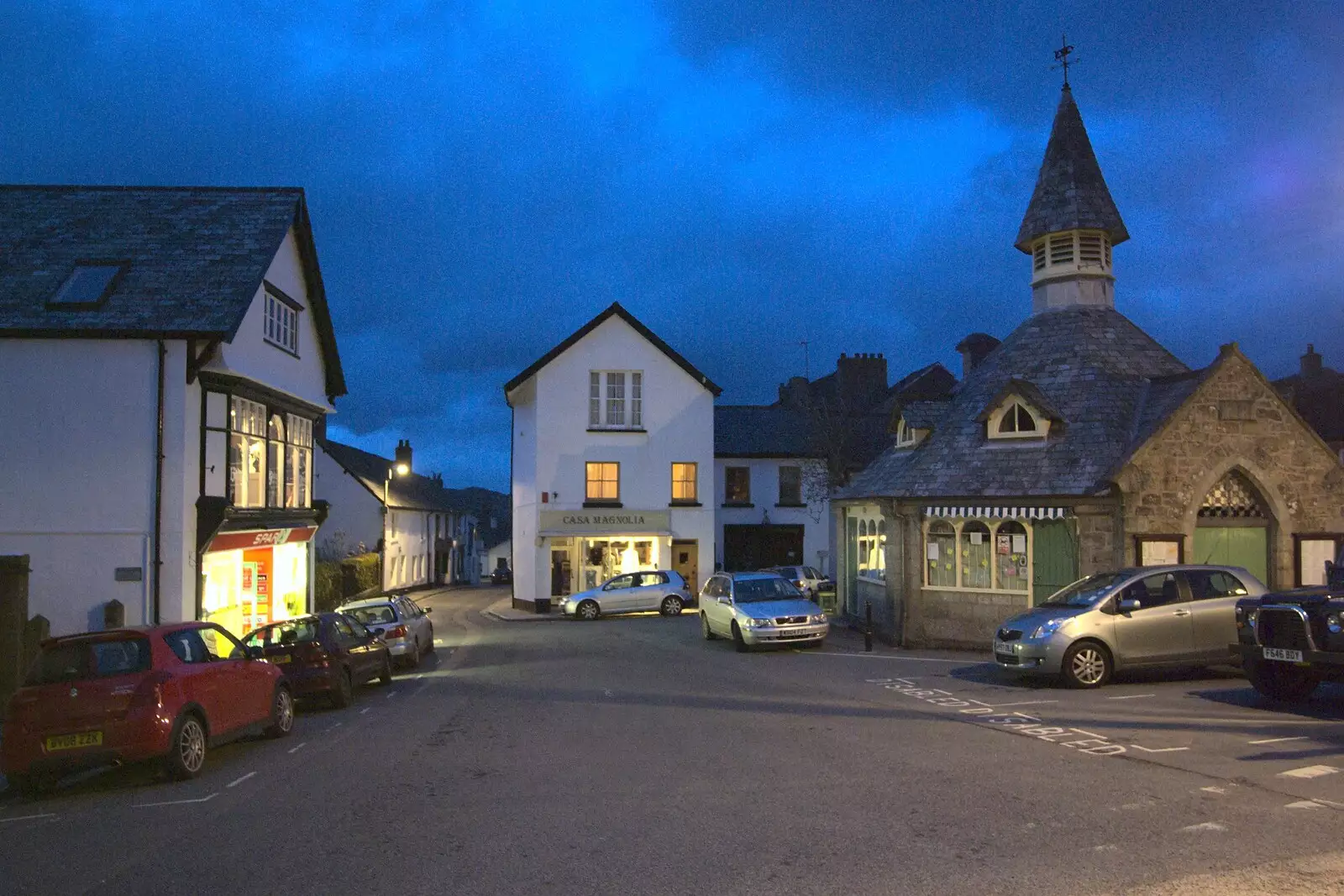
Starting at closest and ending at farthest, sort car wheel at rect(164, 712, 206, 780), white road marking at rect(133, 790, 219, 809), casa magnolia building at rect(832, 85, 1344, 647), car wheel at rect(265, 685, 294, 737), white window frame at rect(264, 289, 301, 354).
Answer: white road marking at rect(133, 790, 219, 809) < car wheel at rect(164, 712, 206, 780) < car wheel at rect(265, 685, 294, 737) < casa magnolia building at rect(832, 85, 1344, 647) < white window frame at rect(264, 289, 301, 354)

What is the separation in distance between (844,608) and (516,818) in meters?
20.4

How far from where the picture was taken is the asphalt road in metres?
6.32

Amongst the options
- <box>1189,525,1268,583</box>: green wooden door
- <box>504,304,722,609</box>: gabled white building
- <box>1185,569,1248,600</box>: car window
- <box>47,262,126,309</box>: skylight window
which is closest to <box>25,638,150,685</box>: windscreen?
<box>47,262,126,309</box>: skylight window

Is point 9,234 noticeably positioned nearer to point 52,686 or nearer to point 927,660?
point 52,686

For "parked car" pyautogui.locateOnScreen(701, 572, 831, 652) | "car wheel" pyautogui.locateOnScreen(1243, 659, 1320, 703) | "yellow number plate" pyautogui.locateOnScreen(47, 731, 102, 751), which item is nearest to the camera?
"yellow number plate" pyautogui.locateOnScreen(47, 731, 102, 751)

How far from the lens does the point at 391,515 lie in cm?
4934

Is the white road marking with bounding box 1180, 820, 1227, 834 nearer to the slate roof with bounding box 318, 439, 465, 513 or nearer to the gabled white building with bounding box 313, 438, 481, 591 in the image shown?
the gabled white building with bounding box 313, 438, 481, 591

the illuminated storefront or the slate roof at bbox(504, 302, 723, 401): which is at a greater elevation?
the slate roof at bbox(504, 302, 723, 401)

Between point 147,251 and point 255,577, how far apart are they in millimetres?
7453

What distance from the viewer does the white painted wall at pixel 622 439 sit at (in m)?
35.8

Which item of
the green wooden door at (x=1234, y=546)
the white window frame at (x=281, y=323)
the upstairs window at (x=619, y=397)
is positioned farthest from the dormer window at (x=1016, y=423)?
the upstairs window at (x=619, y=397)

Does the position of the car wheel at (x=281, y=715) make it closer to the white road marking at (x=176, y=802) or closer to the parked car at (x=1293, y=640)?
the white road marking at (x=176, y=802)

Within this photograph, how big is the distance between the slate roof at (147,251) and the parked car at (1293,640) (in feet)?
55.7

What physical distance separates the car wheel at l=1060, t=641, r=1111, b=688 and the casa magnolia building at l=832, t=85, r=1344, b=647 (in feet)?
15.1
